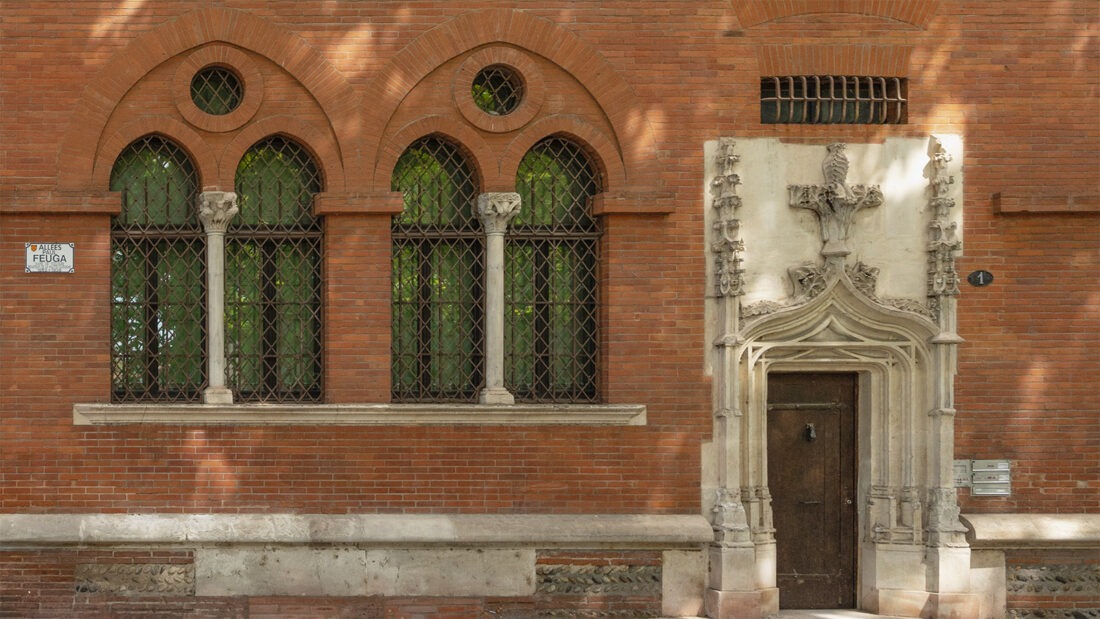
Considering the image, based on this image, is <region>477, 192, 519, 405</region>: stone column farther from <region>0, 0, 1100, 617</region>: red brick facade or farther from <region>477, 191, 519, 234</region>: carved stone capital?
<region>0, 0, 1100, 617</region>: red brick facade

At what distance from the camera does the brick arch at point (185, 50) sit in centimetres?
1249

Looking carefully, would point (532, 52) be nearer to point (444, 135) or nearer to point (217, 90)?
point (444, 135)

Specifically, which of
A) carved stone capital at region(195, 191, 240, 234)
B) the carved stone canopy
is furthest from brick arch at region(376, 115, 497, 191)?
the carved stone canopy

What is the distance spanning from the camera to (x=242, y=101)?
12688 millimetres

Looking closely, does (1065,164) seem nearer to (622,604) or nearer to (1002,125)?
(1002,125)

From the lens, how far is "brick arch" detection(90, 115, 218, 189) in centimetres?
1255

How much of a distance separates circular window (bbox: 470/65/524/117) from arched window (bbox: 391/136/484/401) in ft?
1.50

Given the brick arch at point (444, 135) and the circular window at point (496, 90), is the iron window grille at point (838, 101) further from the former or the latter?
the brick arch at point (444, 135)

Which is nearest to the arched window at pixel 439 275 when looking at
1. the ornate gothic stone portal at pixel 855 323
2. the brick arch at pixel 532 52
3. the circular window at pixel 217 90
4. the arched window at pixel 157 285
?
the brick arch at pixel 532 52

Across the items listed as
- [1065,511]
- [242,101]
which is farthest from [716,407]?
[242,101]

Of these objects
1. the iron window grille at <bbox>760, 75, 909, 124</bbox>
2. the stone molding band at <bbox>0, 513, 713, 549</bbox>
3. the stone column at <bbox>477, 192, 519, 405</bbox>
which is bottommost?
the stone molding band at <bbox>0, 513, 713, 549</bbox>

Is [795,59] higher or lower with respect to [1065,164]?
higher

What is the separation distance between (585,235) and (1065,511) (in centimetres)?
462

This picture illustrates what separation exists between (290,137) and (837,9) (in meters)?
4.62
